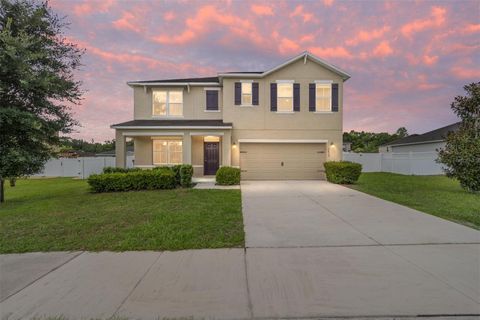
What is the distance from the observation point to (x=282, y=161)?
15820 mm

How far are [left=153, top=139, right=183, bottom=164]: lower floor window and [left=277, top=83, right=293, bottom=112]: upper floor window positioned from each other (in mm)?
7025

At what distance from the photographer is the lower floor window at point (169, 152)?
16.2m

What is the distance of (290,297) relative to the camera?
9.58ft

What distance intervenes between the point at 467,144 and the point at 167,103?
1596cm

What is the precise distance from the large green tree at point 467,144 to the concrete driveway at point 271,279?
6658 mm

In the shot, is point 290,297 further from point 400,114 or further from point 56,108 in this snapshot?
point 400,114

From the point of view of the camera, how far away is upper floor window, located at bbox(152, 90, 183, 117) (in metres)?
16.3

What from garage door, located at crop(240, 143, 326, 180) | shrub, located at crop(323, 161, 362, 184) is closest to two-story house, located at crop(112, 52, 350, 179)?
garage door, located at crop(240, 143, 326, 180)

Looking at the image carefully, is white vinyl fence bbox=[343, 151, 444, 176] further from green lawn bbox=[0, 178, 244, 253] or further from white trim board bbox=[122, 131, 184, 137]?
green lawn bbox=[0, 178, 244, 253]

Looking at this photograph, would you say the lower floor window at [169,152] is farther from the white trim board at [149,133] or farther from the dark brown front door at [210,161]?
the white trim board at [149,133]

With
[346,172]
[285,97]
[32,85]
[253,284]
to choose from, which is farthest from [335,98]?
[32,85]

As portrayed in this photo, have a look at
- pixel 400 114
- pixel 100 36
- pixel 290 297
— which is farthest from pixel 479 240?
pixel 400 114

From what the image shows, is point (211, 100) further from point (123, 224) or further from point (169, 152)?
point (123, 224)

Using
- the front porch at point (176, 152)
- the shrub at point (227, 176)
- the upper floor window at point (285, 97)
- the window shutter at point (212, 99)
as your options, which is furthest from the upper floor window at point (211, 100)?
the shrub at point (227, 176)
